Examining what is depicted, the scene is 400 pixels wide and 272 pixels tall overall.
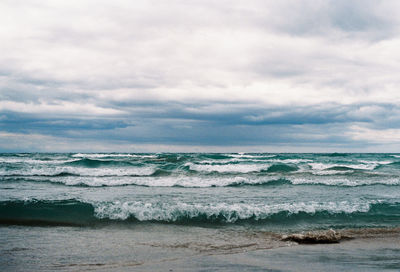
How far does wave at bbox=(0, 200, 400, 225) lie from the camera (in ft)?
33.8

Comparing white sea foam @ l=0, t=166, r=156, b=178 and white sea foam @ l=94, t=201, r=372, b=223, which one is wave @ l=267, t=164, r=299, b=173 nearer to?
white sea foam @ l=0, t=166, r=156, b=178

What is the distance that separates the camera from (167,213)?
10469 millimetres

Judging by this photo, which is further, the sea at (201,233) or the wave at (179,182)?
the wave at (179,182)

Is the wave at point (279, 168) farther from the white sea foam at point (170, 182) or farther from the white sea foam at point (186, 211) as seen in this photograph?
the white sea foam at point (186, 211)

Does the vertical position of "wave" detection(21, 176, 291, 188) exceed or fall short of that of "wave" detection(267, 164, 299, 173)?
it falls short

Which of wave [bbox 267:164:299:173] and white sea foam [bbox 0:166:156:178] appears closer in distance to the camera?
white sea foam [bbox 0:166:156:178]

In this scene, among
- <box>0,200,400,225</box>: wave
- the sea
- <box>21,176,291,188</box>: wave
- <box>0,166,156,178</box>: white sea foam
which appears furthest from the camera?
<box>0,166,156,178</box>: white sea foam

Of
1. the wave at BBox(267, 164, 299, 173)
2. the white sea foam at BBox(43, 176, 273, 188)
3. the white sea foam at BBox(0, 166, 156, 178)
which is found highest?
the wave at BBox(267, 164, 299, 173)

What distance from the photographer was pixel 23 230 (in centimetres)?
886

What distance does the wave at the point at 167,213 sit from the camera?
10305mm

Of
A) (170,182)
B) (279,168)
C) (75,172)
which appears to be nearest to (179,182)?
(170,182)

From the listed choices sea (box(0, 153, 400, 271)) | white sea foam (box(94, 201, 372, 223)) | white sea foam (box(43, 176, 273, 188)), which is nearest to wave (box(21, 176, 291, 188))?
white sea foam (box(43, 176, 273, 188))

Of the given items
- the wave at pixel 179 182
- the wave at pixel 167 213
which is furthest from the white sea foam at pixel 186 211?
the wave at pixel 179 182

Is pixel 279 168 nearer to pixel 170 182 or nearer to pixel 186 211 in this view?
pixel 170 182
